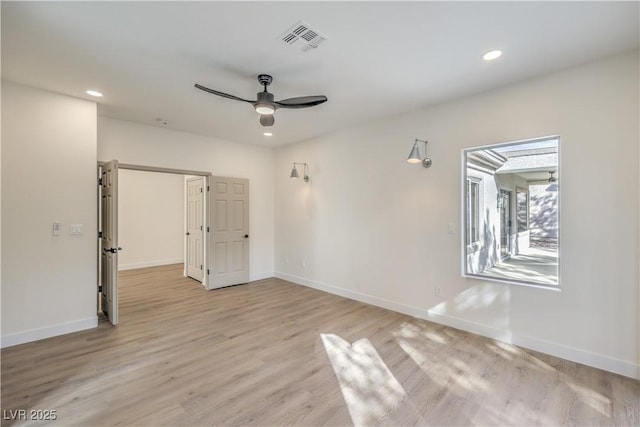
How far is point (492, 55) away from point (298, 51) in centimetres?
171

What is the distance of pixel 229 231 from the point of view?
18.0 ft

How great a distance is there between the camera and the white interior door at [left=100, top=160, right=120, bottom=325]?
11.9ft

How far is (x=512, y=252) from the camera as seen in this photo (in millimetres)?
3225

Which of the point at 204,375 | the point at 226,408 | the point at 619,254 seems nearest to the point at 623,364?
the point at 619,254

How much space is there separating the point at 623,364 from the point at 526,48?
112 inches

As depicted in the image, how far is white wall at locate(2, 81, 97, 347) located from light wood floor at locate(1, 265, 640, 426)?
0.32m

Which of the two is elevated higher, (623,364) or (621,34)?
(621,34)

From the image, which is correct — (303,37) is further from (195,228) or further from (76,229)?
(195,228)

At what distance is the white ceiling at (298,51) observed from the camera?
1997 millimetres

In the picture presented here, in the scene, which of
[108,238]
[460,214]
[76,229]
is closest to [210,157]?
Result: [108,238]

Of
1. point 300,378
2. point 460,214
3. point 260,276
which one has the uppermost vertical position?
point 460,214

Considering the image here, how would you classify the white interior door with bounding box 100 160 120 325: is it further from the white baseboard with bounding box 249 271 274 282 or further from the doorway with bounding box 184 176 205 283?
the white baseboard with bounding box 249 271 274 282

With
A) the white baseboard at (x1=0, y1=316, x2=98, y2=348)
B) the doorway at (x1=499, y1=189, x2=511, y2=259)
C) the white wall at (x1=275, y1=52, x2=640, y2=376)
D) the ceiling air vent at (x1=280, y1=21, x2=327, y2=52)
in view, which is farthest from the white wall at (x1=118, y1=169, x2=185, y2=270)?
the doorway at (x1=499, y1=189, x2=511, y2=259)

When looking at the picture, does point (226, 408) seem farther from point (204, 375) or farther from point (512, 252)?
point (512, 252)
